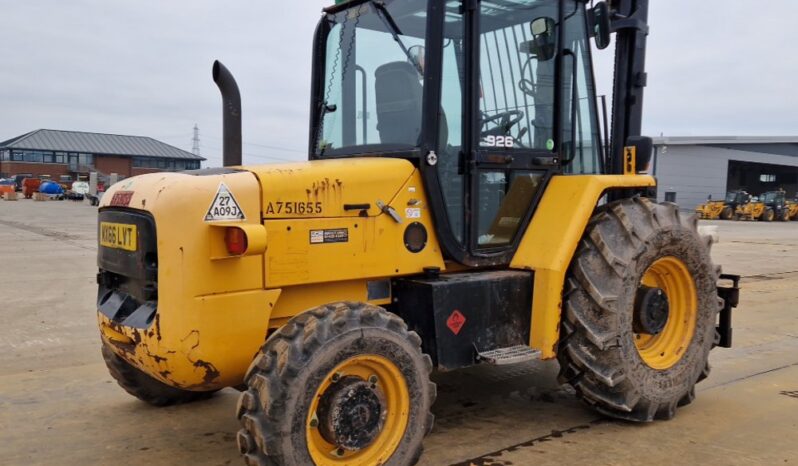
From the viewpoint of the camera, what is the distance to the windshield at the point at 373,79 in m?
3.82

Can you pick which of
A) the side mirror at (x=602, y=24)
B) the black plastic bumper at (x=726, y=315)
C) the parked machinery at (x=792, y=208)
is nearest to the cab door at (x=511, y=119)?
the side mirror at (x=602, y=24)

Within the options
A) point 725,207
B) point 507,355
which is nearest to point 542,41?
point 507,355

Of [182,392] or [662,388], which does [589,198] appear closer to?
[662,388]

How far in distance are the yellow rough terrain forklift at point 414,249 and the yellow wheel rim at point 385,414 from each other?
0.03 feet

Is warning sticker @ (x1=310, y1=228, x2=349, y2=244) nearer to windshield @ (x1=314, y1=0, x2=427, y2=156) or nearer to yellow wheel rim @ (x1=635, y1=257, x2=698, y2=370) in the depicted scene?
windshield @ (x1=314, y1=0, x2=427, y2=156)

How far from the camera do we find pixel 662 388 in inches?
166

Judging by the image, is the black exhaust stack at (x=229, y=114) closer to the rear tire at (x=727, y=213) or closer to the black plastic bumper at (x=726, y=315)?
the black plastic bumper at (x=726, y=315)

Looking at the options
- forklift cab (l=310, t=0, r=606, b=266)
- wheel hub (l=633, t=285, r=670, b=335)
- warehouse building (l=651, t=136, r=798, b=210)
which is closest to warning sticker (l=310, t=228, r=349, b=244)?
forklift cab (l=310, t=0, r=606, b=266)

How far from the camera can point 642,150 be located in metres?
4.67

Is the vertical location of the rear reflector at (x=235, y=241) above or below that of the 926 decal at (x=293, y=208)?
below

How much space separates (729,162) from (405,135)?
49.7 m

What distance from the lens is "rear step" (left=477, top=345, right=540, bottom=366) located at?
3703mm

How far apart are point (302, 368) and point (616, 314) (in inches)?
78.1

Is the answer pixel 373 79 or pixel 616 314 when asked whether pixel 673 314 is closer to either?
pixel 616 314
